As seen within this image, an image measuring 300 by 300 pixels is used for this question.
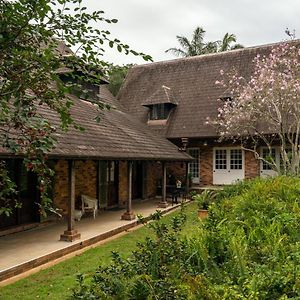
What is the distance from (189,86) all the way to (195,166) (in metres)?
4.86

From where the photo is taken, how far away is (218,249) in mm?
4121

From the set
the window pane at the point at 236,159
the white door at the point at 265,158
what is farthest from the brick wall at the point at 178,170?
the white door at the point at 265,158

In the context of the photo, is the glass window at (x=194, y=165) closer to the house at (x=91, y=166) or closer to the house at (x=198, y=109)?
the house at (x=198, y=109)

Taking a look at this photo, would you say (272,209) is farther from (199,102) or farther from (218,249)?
(199,102)

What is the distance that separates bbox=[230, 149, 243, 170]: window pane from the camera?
19.3 m

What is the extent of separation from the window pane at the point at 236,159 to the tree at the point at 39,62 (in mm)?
17189

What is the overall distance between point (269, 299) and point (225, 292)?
40 centimetres

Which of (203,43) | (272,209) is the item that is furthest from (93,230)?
(203,43)

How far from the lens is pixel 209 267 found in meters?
3.73

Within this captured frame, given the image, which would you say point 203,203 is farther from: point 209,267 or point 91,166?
point 209,267

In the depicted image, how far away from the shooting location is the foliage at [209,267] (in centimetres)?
270

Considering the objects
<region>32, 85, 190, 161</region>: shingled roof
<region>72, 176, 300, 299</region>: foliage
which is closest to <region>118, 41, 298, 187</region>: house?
<region>32, 85, 190, 161</region>: shingled roof

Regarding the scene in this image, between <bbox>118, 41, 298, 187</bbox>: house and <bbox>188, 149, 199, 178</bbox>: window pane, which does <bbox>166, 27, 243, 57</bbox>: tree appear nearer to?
<bbox>118, 41, 298, 187</bbox>: house

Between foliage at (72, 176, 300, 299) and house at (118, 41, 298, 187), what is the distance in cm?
1412
